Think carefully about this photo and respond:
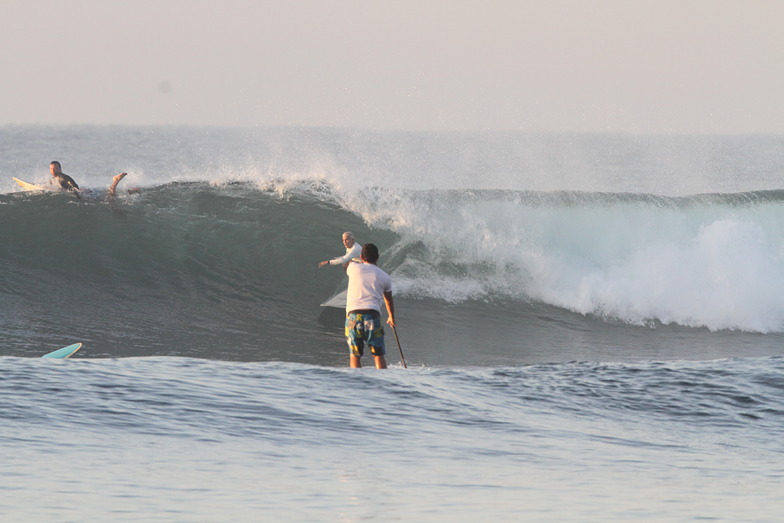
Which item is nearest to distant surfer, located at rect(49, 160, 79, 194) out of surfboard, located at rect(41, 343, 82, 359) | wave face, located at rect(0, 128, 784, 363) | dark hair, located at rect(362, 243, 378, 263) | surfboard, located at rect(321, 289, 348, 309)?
wave face, located at rect(0, 128, 784, 363)

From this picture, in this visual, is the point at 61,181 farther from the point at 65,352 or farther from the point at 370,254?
the point at 370,254

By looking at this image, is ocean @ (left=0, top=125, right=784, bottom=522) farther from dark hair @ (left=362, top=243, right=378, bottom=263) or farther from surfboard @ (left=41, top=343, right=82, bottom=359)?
dark hair @ (left=362, top=243, right=378, bottom=263)

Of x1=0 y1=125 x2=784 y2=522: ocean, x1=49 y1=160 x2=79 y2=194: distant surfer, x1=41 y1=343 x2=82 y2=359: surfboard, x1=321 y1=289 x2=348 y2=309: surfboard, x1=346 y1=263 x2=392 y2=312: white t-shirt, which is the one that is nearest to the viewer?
x1=0 y1=125 x2=784 y2=522: ocean

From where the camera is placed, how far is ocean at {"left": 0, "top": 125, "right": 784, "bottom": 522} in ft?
17.1

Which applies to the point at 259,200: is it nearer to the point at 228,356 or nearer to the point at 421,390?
the point at 228,356

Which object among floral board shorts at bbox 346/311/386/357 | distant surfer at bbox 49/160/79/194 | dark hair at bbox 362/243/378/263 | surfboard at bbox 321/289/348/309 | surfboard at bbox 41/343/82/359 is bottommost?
surfboard at bbox 41/343/82/359

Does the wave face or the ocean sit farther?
the wave face

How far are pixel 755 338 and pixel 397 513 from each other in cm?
1124

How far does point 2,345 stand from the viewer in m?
11.4

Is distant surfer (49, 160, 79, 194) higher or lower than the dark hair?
higher

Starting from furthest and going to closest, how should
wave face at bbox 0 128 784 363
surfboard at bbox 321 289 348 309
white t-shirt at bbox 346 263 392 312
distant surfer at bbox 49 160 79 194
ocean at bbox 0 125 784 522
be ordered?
distant surfer at bbox 49 160 79 194
surfboard at bbox 321 289 348 309
wave face at bbox 0 128 784 363
white t-shirt at bbox 346 263 392 312
ocean at bbox 0 125 784 522

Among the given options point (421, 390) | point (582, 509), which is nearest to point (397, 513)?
point (582, 509)

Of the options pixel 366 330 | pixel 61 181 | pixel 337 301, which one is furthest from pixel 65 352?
pixel 61 181

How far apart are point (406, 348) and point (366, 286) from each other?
9.98ft
